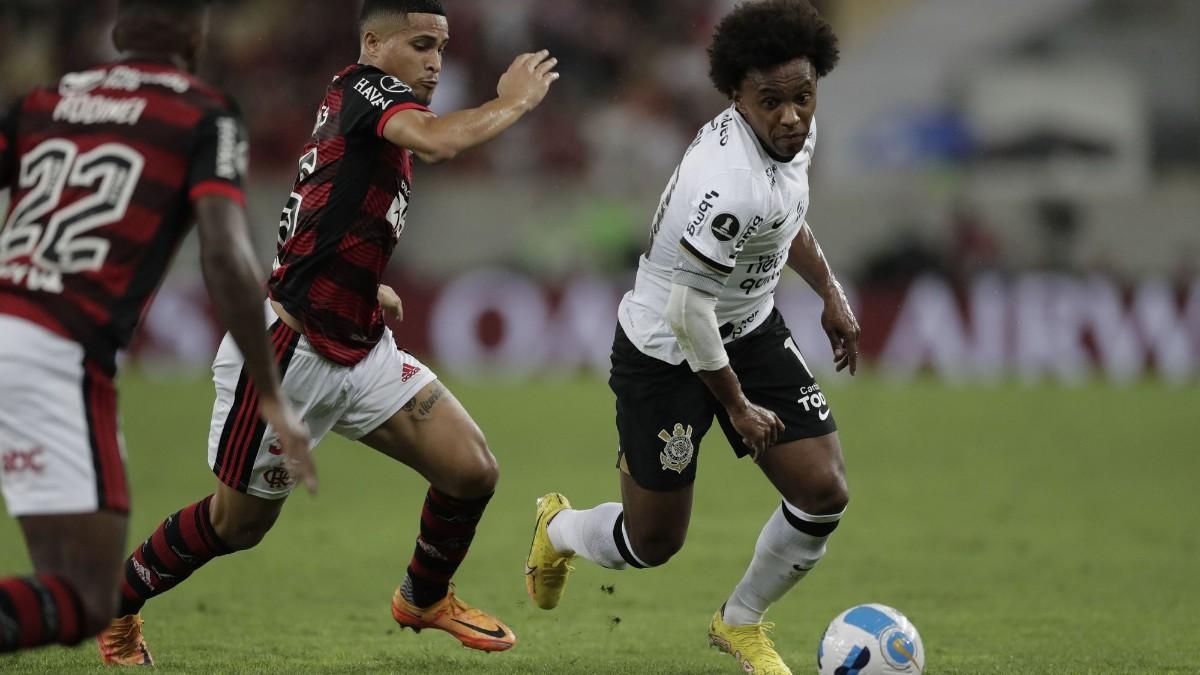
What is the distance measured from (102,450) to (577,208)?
18062mm

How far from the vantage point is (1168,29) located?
1062 inches

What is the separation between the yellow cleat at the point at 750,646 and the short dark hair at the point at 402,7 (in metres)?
2.72

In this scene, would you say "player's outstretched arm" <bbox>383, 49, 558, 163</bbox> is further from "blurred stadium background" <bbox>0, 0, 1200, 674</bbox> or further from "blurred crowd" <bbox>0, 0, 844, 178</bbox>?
"blurred crowd" <bbox>0, 0, 844, 178</bbox>

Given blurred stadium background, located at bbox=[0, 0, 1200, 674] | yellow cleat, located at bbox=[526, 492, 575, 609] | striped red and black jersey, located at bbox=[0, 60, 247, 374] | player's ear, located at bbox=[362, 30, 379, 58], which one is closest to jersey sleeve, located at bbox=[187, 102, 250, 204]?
striped red and black jersey, located at bbox=[0, 60, 247, 374]

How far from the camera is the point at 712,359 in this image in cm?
562

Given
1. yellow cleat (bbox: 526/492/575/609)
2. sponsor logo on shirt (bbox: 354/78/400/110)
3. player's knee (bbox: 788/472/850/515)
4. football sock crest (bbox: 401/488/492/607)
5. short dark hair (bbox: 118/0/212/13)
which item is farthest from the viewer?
yellow cleat (bbox: 526/492/575/609)

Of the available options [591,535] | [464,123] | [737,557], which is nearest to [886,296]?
[737,557]

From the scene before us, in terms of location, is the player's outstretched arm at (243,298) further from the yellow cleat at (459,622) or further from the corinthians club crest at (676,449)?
the yellow cleat at (459,622)

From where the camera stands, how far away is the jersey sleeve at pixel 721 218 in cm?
550

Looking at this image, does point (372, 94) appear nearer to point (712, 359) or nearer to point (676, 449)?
point (712, 359)

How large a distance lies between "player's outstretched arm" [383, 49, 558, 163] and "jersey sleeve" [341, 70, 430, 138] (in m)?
0.06

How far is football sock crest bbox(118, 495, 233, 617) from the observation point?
6.08m

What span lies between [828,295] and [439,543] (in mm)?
1955

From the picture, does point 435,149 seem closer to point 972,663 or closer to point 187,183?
point 187,183
